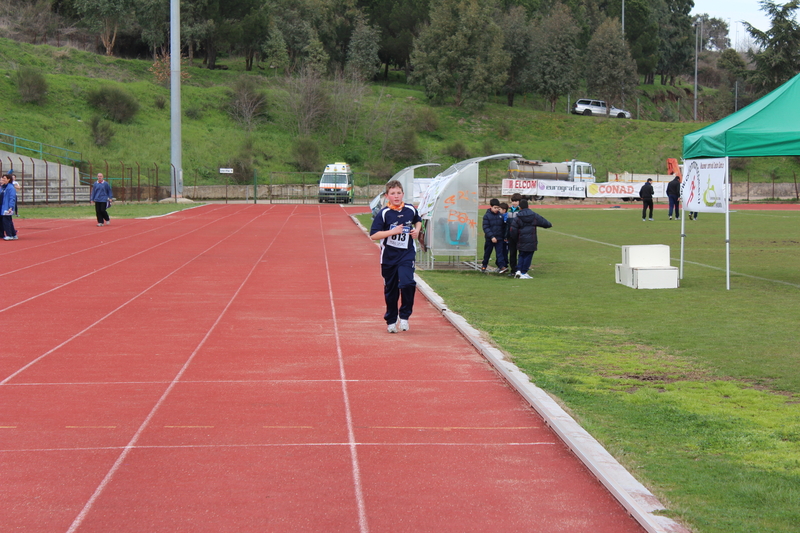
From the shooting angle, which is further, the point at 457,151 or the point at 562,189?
the point at 457,151

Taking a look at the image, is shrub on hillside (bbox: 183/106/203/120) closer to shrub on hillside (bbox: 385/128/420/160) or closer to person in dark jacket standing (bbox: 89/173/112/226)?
shrub on hillside (bbox: 385/128/420/160)

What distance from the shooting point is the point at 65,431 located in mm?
6070

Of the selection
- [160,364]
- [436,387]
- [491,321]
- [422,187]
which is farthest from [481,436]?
[422,187]

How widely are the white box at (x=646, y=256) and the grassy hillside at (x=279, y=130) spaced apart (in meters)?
49.9

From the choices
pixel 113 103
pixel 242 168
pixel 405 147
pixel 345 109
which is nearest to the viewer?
pixel 242 168

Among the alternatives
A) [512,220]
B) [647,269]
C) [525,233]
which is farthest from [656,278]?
[512,220]

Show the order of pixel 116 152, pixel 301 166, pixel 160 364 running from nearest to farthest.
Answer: pixel 160 364, pixel 116 152, pixel 301 166

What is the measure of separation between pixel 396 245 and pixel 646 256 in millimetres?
6392

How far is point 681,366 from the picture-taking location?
823 cm

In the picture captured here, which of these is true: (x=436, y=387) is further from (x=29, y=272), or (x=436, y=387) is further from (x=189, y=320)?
(x=29, y=272)

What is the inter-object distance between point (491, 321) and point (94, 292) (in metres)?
6.84

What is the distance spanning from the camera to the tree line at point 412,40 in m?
80.4

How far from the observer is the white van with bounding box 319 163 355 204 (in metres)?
55.5

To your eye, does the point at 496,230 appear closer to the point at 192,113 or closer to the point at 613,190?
the point at 613,190
